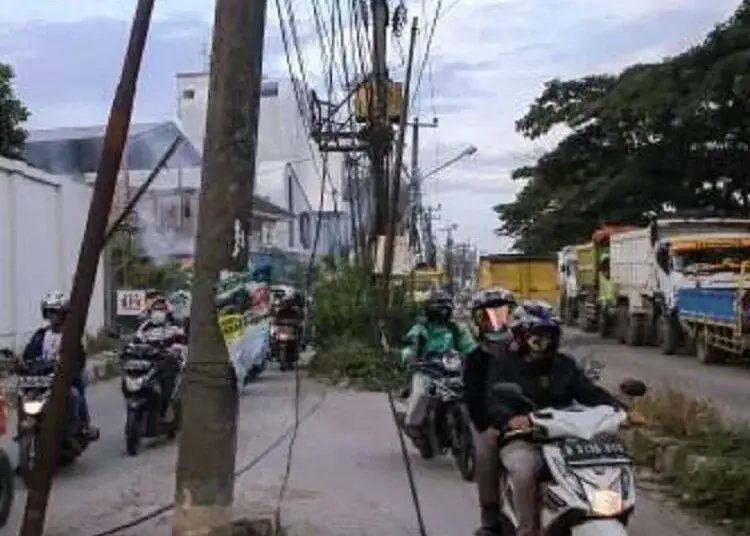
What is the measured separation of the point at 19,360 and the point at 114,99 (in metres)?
4.76

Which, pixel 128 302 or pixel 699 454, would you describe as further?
pixel 128 302

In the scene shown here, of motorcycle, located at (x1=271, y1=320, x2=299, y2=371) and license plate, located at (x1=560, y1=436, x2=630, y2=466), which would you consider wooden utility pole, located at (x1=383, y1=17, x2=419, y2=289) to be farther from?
license plate, located at (x1=560, y1=436, x2=630, y2=466)

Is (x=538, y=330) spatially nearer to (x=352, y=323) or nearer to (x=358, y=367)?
(x=358, y=367)

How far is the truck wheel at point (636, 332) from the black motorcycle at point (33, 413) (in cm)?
2444

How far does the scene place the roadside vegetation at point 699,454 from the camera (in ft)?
27.2

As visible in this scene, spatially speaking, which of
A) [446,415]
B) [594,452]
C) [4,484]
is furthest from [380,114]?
[594,452]

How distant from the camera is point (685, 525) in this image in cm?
840

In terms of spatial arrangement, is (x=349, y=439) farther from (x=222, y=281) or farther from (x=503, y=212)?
(x=503, y=212)

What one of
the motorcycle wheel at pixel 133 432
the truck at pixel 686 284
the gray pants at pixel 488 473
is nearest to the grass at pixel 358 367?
the truck at pixel 686 284

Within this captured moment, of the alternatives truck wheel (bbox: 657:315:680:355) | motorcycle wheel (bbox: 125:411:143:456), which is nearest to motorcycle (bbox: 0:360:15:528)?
motorcycle wheel (bbox: 125:411:143:456)

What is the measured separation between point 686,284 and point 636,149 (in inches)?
537

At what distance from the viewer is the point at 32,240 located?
886 inches

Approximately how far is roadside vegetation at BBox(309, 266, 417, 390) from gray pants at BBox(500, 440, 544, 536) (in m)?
14.4

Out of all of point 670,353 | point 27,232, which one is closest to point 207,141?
point 27,232
